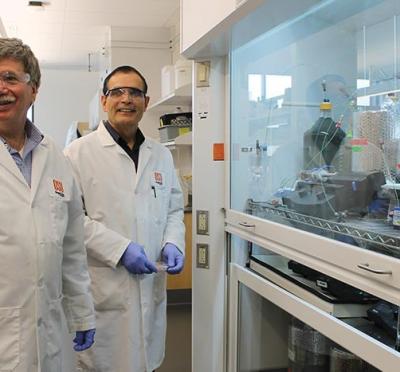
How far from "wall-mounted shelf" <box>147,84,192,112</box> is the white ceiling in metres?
0.74

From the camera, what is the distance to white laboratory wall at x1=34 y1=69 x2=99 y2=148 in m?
7.48

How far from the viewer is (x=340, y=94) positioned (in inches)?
66.9

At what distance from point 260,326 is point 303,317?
0.66 m

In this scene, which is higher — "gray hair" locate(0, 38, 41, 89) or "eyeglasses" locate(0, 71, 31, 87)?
"gray hair" locate(0, 38, 41, 89)

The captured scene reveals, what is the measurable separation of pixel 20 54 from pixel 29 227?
0.47 m

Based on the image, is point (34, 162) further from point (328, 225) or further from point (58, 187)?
point (328, 225)

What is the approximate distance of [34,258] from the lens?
1286mm

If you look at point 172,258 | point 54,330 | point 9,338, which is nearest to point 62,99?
point 172,258

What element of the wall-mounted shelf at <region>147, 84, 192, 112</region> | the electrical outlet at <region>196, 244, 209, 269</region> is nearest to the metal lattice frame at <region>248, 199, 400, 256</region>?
the electrical outlet at <region>196, 244, 209, 269</region>

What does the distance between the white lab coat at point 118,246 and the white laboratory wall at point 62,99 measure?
19.3ft

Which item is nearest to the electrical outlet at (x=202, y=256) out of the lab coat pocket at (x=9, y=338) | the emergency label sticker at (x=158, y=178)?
the emergency label sticker at (x=158, y=178)

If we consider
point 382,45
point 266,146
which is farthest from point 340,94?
point 266,146

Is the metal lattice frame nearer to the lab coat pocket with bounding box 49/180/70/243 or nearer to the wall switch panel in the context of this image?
the wall switch panel

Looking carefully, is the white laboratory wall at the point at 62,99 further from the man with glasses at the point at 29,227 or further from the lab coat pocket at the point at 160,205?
the man with glasses at the point at 29,227
